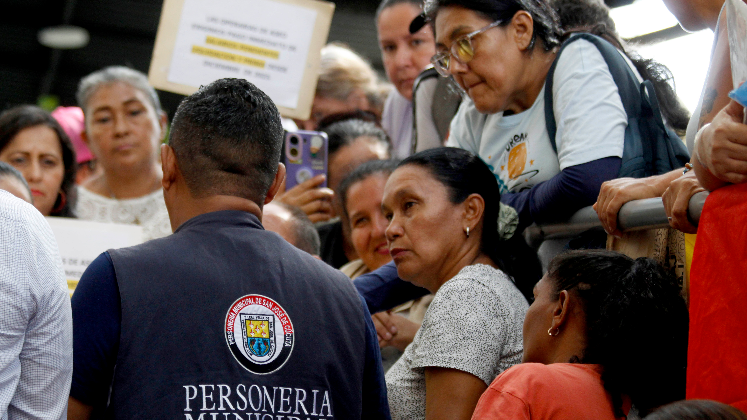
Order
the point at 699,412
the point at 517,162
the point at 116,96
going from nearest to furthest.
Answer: the point at 699,412 < the point at 517,162 < the point at 116,96

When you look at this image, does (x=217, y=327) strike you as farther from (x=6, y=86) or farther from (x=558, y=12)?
(x=6, y=86)

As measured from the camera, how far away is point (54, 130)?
3.73m

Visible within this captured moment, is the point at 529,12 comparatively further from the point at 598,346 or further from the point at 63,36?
the point at 63,36

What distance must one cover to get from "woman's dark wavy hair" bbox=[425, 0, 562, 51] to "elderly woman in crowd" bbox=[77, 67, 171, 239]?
193 cm

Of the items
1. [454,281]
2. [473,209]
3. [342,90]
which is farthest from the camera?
[342,90]

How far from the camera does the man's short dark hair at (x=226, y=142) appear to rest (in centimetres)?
169

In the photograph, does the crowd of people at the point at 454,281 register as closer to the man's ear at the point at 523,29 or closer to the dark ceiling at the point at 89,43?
the man's ear at the point at 523,29

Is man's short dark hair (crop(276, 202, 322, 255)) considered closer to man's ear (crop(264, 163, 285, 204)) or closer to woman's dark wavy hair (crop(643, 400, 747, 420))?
man's ear (crop(264, 163, 285, 204))

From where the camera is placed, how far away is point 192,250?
1.58 m

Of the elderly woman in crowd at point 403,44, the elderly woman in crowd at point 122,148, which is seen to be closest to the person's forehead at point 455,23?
the elderly woman in crowd at point 403,44

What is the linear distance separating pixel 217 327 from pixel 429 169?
103 centimetres

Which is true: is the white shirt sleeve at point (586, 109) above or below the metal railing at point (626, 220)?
above

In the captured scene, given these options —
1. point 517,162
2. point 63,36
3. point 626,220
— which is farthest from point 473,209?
point 63,36

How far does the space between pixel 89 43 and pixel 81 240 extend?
988cm
